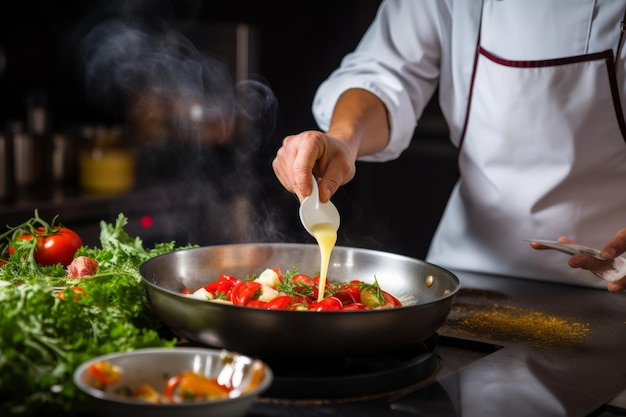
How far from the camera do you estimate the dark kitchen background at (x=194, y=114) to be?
3.54 meters

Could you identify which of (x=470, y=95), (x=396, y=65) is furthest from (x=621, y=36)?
(x=396, y=65)

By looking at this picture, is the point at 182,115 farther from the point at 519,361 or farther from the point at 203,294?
the point at 519,361

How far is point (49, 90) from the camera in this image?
3781mm

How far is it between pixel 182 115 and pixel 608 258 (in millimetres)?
2620

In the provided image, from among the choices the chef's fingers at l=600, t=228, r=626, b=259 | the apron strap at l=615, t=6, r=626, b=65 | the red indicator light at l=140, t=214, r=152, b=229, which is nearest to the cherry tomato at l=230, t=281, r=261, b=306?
the chef's fingers at l=600, t=228, r=626, b=259

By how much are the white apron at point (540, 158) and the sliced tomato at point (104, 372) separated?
4.15ft

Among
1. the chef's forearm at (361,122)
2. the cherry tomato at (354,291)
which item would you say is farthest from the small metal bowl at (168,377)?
the chef's forearm at (361,122)

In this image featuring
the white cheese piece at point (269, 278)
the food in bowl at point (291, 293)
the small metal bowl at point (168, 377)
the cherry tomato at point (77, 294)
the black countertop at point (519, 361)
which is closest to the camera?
the small metal bowl at point (168, 377)

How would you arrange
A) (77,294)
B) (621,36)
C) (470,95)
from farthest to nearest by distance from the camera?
1. (470,95)
2. (621,36)
3. (77,294)

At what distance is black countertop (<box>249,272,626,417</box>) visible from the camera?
1066mm

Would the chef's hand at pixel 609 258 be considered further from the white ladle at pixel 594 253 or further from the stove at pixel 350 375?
the stove at pixel 350 375

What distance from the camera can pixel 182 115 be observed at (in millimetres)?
3809

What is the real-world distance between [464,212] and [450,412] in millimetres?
1179

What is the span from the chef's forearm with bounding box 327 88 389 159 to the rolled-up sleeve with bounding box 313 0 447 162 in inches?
0.8
